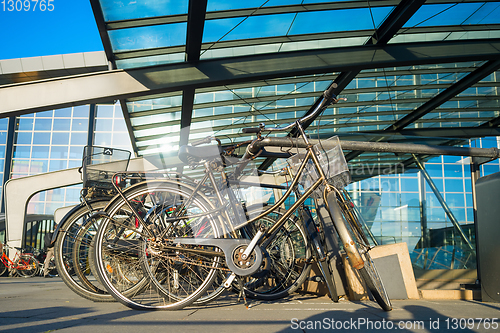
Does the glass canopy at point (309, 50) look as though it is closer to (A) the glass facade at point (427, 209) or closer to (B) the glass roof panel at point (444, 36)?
(B) the glass roof panel at point (444, 36)

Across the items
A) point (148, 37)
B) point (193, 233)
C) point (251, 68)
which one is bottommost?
point (193, 233)

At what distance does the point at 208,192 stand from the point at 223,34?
5.09 metres

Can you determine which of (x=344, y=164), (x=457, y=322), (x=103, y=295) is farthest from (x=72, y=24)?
(x=457, y=322)

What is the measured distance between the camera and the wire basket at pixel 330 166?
2.74 m

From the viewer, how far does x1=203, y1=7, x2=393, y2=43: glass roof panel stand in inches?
268

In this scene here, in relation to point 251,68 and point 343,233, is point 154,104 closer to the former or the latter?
point 251,68

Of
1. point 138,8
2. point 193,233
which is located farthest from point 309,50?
point 193,233

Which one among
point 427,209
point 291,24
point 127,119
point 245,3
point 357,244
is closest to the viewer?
point 357,244

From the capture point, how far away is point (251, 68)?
7961 mm

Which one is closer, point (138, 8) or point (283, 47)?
point (138, 8)

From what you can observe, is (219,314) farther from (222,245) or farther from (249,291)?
(249,291)

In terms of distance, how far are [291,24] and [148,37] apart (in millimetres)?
2855

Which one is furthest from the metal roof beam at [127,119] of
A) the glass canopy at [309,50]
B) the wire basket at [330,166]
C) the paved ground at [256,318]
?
the wire basket at [330,166]

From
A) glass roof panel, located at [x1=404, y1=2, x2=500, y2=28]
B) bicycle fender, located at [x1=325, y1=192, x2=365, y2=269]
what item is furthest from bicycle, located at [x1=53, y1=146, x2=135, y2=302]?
glass roof panel, located at [x1=404, y1=2, x2=500, y2=28]
